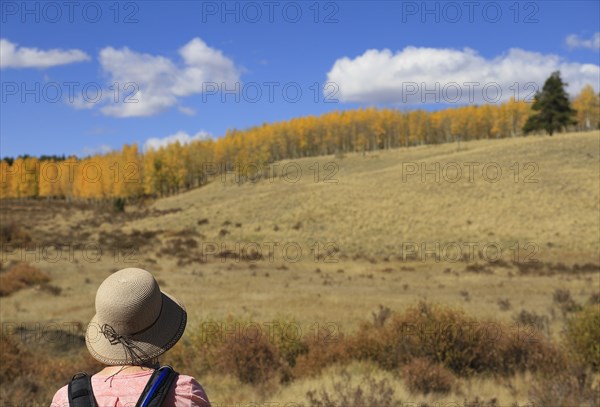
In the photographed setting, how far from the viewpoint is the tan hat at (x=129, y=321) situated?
230 centimetres

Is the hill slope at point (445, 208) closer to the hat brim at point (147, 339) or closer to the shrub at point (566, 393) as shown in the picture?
the shrub at point (566, 393)

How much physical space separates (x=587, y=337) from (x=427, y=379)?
368 centimetres

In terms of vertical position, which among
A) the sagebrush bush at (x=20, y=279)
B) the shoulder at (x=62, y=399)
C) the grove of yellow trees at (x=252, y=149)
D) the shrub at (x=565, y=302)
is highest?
the grove of yellow trees at (x=252, y=149)

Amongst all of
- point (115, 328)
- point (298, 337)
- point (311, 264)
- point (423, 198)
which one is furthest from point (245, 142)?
point (115, 328)

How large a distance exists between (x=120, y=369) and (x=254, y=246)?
127 feet

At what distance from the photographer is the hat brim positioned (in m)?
2.32

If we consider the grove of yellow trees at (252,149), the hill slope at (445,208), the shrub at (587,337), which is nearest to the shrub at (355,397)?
the shrub at (587,337)

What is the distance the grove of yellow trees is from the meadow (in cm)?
3672

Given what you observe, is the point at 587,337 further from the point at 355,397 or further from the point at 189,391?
the point at 189,391

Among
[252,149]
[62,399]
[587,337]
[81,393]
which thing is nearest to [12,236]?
[587,337]

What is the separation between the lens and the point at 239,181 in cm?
9075

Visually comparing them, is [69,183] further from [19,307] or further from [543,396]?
[543,396]

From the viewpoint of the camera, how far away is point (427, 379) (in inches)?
343

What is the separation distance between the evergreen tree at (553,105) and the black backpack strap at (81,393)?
78.3 meters
